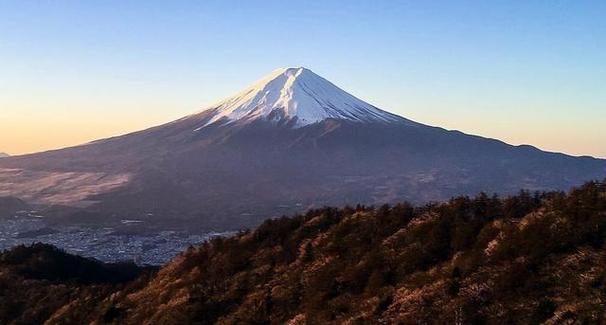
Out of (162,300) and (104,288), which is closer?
(162,300)

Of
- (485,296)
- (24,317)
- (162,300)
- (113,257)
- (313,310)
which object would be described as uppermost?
(485,296)

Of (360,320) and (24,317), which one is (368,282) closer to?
(360,320)

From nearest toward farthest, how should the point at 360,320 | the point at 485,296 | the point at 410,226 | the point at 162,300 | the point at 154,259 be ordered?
the point at 485,296 < the point at 360,320 < the point at 410,226 < the point at 162,300 < the point at 154,259

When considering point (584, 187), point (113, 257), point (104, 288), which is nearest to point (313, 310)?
point (584, 187)

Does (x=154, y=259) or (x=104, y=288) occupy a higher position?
(x=104, y=288)

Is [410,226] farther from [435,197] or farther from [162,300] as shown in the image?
[435,197]

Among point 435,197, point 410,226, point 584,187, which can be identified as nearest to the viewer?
point 584,187

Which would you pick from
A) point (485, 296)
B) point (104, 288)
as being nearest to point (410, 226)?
point (485, 296)
